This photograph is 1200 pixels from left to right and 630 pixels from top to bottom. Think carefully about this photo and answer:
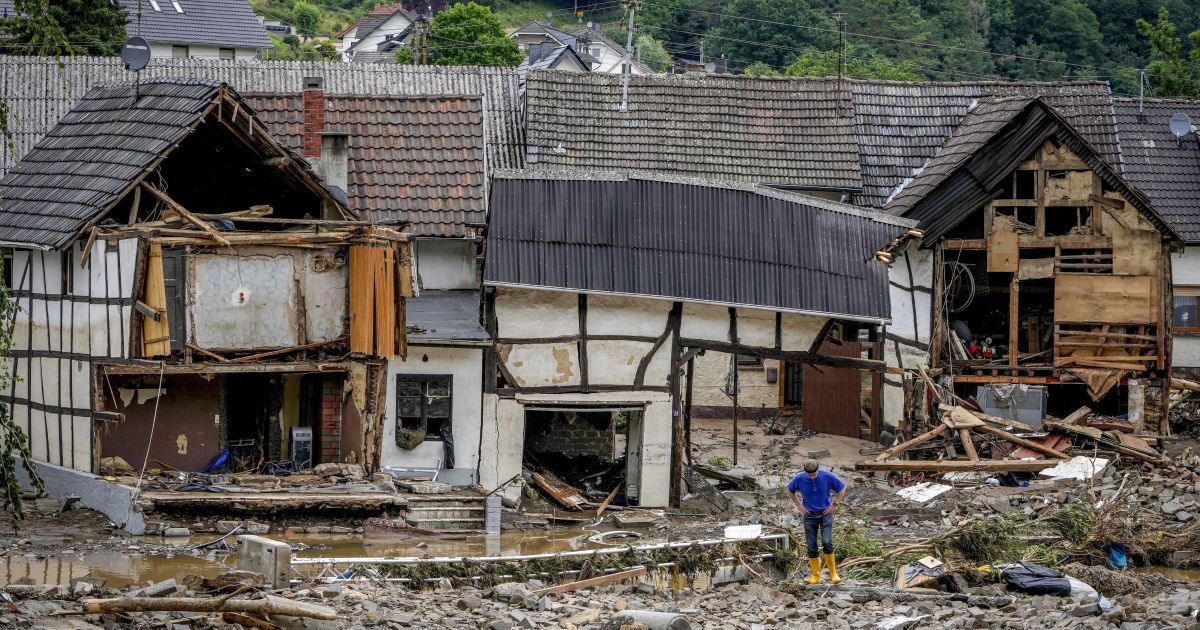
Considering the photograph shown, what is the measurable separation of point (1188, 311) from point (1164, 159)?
12.6ft

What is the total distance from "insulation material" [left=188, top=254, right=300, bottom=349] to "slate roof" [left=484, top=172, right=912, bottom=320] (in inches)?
149

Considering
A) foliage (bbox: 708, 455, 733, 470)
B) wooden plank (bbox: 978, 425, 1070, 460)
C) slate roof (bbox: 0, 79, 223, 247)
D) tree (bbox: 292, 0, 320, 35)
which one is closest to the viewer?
slate roof (bbox: 0, 79, 223, 247)

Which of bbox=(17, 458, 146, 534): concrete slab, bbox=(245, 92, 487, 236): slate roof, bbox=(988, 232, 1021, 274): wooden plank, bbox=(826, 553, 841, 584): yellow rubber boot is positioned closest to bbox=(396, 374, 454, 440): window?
bbox=(245, 92, 487, 236): slate roof

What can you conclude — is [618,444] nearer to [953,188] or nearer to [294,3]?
[953,188]

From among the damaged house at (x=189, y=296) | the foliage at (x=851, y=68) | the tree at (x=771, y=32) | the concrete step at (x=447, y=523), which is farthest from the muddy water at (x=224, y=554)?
the tree at (x=771, y=32)

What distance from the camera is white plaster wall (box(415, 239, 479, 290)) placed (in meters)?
28.2

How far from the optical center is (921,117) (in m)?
37.3

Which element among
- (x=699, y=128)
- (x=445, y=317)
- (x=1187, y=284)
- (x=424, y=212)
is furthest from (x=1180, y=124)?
Result: (x=445, y=317)

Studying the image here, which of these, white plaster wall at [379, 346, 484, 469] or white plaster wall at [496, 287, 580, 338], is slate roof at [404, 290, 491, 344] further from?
white plaster wall at [496, 287, 580, 338]

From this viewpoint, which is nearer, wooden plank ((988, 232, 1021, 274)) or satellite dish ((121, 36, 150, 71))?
satellite dish ((121, 36, 150, 71))

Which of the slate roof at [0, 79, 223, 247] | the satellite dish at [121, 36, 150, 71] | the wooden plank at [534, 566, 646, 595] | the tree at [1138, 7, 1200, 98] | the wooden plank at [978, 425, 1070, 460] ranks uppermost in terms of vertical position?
the tree at [1138, 7, 1200, 98]

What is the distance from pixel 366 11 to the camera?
4099 inches

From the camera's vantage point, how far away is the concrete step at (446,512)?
2380 cm

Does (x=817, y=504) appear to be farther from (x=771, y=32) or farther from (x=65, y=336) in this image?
(x=771, y=32)
